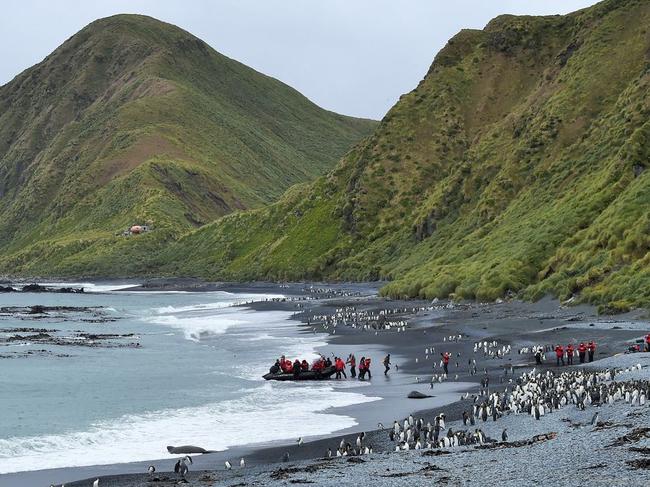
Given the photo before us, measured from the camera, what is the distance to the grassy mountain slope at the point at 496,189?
6975 cm

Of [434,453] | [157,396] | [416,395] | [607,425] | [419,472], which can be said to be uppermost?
[607,425]

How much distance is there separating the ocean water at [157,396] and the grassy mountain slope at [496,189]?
20613 millimetres

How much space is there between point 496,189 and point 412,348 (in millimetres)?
53477

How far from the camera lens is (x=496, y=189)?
103 metres

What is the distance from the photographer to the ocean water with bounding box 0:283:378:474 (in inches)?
1176

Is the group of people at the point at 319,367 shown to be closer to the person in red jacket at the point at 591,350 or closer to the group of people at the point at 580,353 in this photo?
the group of people at the point at 580,353

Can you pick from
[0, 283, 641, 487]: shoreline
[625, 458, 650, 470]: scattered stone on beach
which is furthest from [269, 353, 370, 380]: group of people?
[625, 458, 650, 470]: scattered stone on beach

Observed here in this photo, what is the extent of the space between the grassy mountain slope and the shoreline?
3664 millimetres

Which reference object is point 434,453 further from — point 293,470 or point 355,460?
point 293,470

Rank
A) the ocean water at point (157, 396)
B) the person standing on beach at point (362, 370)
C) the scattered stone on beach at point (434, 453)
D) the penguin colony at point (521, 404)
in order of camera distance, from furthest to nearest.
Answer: the person standing on beach at point (362, 370) < the ocean water at point (157, 396) < the penguin colony at point (521, 404) < the scattered stone on beach at point (434, 453)

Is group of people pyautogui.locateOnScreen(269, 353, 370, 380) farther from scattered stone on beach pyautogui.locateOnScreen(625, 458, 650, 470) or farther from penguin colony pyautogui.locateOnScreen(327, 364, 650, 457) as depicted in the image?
scattered stone on beach pyautogui.locateOnScreen(625, 458, 650, 470)

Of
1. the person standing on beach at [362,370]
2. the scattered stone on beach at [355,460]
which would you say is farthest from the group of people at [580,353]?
the scattered stone on beach at [355,460]

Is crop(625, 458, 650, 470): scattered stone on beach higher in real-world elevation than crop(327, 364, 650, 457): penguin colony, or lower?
higher

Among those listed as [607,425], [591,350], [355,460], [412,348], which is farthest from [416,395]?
[412,348]
